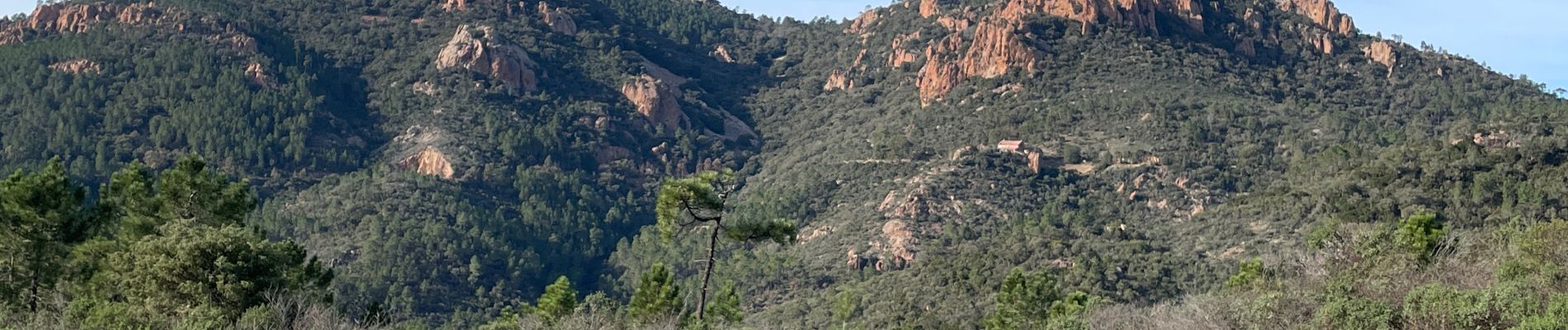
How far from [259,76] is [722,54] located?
5899 centimetres

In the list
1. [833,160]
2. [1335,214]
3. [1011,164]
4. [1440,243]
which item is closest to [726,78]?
[833,160]

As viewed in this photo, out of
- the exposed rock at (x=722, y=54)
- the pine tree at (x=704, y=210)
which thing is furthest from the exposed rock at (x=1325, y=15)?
the pine tree at (x=704, y=210)

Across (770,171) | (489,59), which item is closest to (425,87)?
(489,59)

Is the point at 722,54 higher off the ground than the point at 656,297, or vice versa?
the point at 656,297

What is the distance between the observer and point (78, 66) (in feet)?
424

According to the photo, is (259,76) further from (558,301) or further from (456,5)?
(558,301)

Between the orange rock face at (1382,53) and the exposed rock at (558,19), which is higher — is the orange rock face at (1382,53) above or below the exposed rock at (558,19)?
above

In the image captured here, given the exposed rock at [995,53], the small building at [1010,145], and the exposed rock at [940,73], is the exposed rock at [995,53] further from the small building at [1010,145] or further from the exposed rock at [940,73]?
the small building at [1010,145]

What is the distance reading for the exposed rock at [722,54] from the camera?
601 feet

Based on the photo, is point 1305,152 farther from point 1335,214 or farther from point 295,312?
point 295,312

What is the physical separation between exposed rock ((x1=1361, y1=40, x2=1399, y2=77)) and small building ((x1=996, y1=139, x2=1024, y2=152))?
36.7 metres

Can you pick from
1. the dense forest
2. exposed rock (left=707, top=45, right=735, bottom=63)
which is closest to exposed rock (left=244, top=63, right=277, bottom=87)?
the dense forest

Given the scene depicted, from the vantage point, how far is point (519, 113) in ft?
469

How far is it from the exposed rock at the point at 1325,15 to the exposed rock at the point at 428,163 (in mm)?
68529
